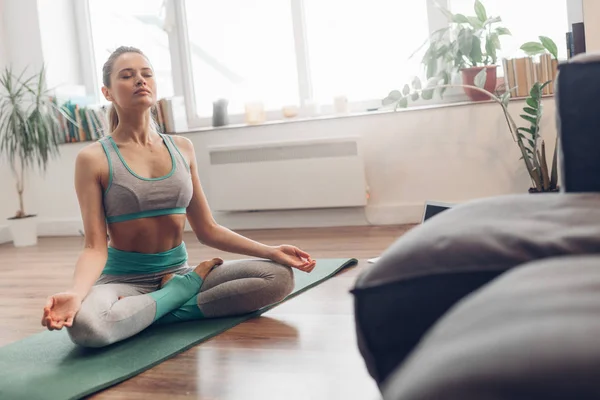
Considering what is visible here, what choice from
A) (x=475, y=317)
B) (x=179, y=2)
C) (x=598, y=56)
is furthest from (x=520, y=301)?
(x=179, y=2)

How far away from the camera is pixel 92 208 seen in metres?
2.14

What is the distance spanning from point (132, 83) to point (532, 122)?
1928 millimetres

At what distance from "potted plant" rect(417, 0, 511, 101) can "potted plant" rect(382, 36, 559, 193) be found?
0.08 metres

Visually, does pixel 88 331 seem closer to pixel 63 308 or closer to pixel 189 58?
pixel 63 308

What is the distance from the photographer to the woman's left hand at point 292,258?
223 centimetres

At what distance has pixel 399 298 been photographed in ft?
2.92

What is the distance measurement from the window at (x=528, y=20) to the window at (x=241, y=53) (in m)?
1.11

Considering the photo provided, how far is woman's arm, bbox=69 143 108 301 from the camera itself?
2.06 meters

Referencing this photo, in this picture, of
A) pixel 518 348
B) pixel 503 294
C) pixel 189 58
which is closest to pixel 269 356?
pixel 503 294

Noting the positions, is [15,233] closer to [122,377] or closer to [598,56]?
[122,377]

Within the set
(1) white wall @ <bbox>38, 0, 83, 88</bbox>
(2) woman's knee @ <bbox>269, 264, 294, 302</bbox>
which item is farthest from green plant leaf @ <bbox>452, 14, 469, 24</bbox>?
(1) white wall @ <bbox>38, 0, 83, 88</bbox>

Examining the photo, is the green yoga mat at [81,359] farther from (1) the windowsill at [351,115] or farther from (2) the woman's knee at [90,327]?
(1) the windowsill at [351,115]

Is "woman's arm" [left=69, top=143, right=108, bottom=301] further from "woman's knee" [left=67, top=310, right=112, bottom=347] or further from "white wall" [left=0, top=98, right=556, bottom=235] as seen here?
"white wall" [left=0, top=98, right=556, bottom=235]


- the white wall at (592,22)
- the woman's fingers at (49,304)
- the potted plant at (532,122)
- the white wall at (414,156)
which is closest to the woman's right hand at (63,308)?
the woman's fingers at (49,304)
